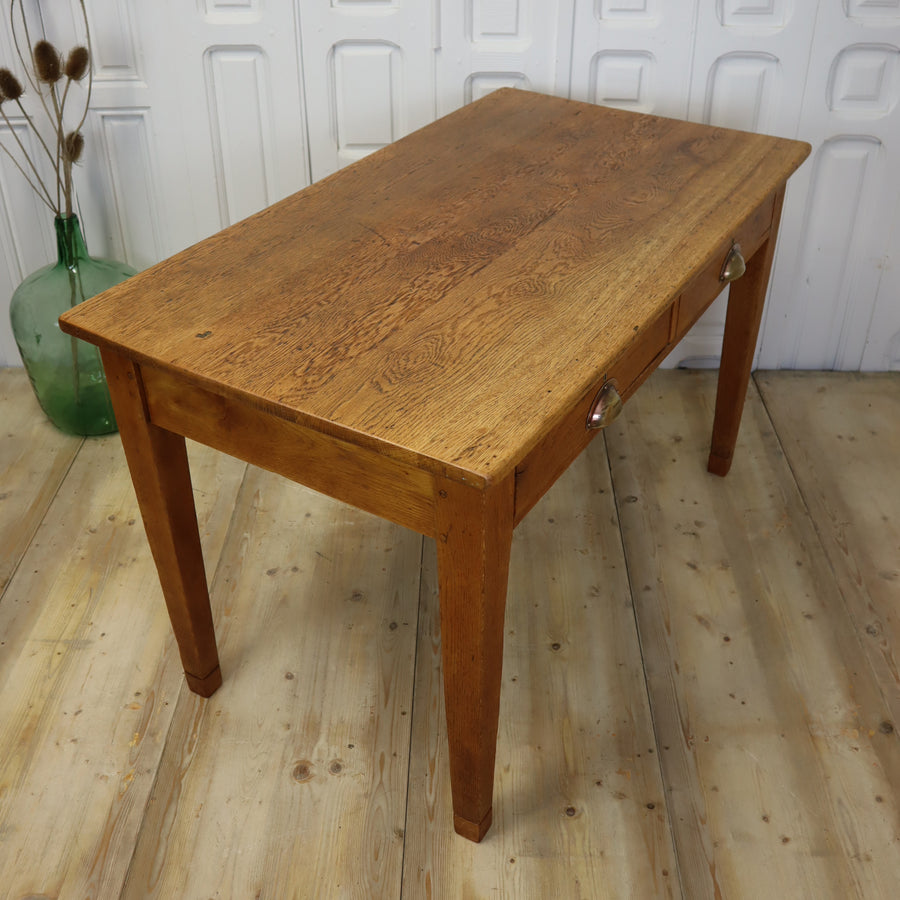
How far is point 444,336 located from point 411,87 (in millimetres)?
1176

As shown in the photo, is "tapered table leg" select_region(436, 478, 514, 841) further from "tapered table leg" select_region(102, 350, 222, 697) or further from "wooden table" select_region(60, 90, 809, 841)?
"tapered table leg" select_region(102, 350, 222, 697)

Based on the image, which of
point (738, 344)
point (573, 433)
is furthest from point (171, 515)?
point (738, 344)

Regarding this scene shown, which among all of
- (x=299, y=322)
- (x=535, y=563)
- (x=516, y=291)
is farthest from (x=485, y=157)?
(x=535, y=563)

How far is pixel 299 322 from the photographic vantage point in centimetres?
131

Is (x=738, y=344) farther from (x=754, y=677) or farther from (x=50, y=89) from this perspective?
(x=50, y=89)

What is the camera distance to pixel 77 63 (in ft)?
6.49

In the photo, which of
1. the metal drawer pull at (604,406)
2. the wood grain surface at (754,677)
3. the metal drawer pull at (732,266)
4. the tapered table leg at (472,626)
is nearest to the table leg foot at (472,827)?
the tapered table leg at (472,626)

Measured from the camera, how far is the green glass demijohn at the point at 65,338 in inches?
87.0

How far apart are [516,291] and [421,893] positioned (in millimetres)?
873

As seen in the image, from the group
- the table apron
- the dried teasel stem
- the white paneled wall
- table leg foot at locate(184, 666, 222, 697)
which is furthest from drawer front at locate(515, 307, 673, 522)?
the dried teasel stem

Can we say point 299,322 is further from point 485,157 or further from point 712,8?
point 712,8

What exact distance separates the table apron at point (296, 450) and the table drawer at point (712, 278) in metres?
0.56

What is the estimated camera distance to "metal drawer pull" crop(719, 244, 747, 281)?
1.63 meters

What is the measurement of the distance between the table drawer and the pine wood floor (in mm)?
597
